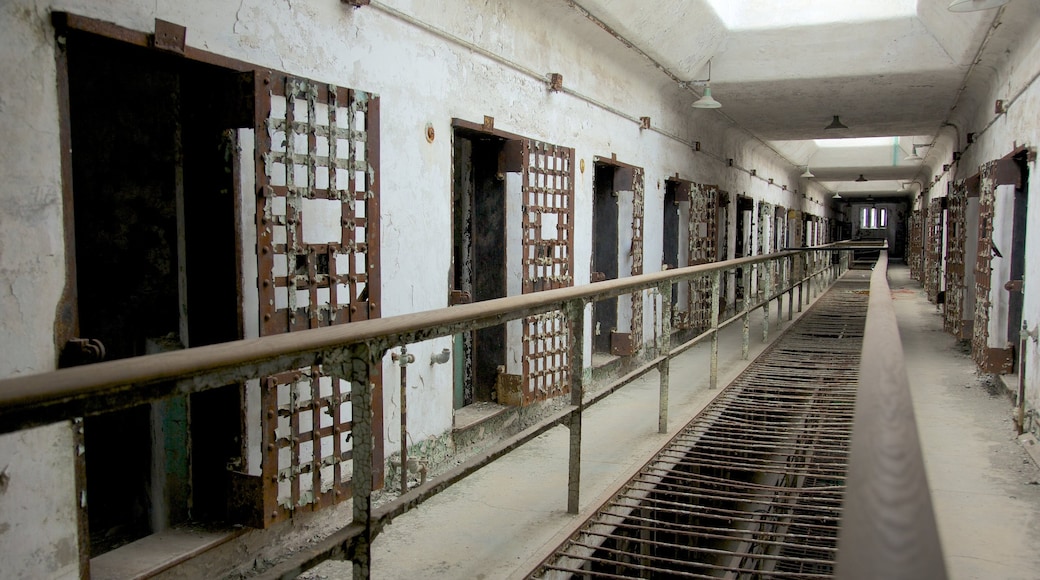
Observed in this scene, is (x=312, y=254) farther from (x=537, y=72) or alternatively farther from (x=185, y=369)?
(x=537, y=72)

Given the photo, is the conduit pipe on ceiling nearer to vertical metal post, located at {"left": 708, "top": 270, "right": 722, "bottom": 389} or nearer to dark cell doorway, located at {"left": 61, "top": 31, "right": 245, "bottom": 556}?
dark cell doorway, located at {"left": 61, "top": 31, "right": 245, "bottom": 556}

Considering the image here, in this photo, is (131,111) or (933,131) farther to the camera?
(933,131)

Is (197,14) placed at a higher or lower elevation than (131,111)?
higher

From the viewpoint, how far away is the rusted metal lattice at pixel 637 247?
7.83 metres

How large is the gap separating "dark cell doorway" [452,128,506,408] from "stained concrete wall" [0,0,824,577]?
0.35m

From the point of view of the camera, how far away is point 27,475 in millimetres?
2396

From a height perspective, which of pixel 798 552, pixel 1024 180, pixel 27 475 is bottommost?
pixel 798 552

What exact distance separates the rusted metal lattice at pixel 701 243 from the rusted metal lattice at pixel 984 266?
317cm

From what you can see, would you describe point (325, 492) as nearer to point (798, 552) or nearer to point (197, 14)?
point (197, 14)

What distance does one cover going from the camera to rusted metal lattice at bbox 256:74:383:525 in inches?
124

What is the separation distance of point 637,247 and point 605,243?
335mm

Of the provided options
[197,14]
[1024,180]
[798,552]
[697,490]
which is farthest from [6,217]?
[1024,180]

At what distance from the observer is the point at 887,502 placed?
758 millimetres

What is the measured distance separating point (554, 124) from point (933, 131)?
9.58 metres
